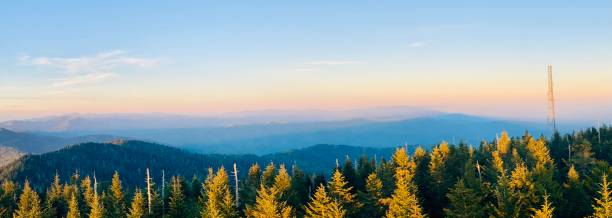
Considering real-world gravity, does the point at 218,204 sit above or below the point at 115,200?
above

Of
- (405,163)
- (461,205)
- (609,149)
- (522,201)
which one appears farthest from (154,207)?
(609,149)

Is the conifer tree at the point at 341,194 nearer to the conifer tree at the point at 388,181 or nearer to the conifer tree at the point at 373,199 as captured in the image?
the conifer tree at the point at 373,199

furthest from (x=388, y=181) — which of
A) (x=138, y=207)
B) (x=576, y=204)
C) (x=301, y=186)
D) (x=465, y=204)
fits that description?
(x=138, y=207)

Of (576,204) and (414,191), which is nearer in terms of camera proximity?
(576,204)

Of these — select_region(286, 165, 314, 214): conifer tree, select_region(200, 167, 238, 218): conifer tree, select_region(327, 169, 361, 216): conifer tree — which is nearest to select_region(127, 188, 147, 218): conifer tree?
select_region(200, 167, 238, 218): conifer tree

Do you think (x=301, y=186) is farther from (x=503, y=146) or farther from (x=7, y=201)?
(x=7, y=201)

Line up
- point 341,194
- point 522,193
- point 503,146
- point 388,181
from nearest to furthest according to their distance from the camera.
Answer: point 522,193 < point 341,194 < point 388,181 < point 503,146

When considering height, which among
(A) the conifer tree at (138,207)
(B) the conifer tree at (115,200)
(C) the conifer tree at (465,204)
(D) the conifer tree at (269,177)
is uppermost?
(C) the conifer tree at (465,204)

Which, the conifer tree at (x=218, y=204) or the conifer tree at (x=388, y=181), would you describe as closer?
the conifer tree at (x=218, y=204)

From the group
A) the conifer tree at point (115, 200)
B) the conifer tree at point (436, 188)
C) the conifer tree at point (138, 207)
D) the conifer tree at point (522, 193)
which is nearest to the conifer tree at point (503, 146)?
the conifer tree at point (436, 188)

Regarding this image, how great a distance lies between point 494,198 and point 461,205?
8.50 meters

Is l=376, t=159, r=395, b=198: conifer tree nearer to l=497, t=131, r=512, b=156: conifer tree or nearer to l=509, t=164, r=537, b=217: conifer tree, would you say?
l=509, t=164, r=537, b=217: conifer tree

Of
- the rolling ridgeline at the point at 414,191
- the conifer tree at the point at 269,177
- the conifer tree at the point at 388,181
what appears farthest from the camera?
the conifer tree at the point at 269,177

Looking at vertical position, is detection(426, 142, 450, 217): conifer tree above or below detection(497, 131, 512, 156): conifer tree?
below
